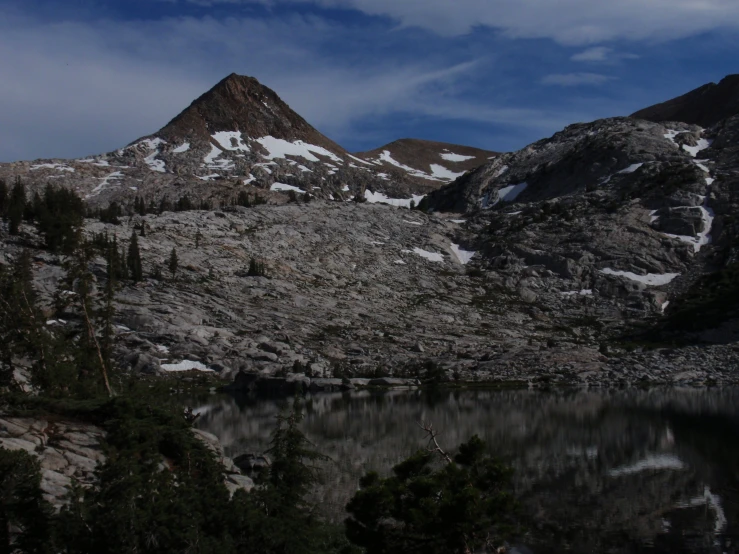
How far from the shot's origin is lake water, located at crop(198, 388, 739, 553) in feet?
90.3

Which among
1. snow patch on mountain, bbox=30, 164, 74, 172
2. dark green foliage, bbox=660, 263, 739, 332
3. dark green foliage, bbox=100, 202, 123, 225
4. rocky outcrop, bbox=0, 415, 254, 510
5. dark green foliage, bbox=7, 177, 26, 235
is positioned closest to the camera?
rocky outcrop, bbox=0, 415, 254, 510

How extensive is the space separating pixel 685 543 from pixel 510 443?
65.7 feet

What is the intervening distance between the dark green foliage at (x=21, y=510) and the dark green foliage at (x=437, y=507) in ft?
23.4

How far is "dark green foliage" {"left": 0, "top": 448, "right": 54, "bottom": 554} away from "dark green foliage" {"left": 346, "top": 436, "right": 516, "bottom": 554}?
7.12 meters

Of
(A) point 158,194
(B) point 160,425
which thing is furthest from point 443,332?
(A) point 158,194

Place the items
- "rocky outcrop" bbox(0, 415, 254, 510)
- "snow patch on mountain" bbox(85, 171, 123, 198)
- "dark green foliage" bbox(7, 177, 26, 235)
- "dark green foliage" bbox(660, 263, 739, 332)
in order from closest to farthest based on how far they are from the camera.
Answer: "rocky outcrop" bbox(0, 415, 254, 510), "dark green foliage" bbox(660, 263, 739, 332), "dark green foliage" bbox(7, 177, 26, 235), "snow patch on mountain" bbox(85, 171, 123, 198)

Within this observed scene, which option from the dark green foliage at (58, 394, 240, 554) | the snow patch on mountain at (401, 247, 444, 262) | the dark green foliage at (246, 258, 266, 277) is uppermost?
the snow patch on mountain at (401, 247, 444, 262)

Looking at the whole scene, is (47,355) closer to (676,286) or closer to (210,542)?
(210,542)

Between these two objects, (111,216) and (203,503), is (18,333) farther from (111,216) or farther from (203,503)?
(111,216)

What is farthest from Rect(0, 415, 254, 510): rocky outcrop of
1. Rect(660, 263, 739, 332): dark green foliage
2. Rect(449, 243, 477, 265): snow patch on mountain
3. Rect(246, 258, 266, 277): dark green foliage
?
Rect(449, 243, 477, 265): snow patch on mountain

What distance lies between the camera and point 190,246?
121m

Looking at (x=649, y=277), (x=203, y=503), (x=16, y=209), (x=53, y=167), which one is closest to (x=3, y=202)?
(x=16, y=209)

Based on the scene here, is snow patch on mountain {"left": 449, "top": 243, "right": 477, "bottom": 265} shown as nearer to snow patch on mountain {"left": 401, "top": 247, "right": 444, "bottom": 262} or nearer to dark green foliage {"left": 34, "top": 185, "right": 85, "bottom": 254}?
snow patch on mountain {"left": 401, "top": 247, "right": 444, "bottom": 262}

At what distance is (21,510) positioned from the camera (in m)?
15.1
